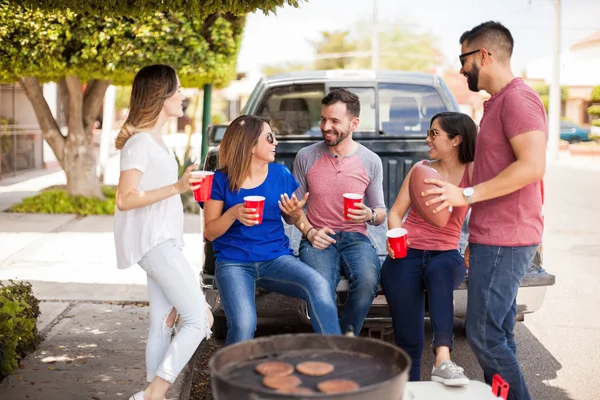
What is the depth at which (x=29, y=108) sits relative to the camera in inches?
824

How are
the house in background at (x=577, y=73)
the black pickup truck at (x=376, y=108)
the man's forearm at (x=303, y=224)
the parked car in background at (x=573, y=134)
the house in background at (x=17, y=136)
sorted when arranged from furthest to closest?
1. the parked car in background at (x=573, y=134)
2. the house in background at (x=577, y=73)
3. the house in background at (x=17, y=136)
4. the black pickup truck at (x=376, y=108)
5. the man's forearm at (x=303, y=224)

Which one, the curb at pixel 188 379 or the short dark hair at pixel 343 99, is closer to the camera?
the curb at pixel 188 379

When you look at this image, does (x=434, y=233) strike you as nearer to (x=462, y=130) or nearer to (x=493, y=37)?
(x=462, y=130)

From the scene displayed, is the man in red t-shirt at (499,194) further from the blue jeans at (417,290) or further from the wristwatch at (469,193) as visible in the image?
the blue jeans at (417,290)

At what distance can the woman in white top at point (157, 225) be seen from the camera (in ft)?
12.8

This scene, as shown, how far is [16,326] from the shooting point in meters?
4.99

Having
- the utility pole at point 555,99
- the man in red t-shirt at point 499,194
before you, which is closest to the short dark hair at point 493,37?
the man in red t-shirt at point 499,194

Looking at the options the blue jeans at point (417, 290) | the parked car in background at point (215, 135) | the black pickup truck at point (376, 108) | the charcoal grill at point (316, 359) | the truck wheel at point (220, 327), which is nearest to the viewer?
the charcoal grill at point (316, 359)

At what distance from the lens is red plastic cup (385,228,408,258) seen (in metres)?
4.12

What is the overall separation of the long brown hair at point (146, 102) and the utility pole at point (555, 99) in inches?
1063

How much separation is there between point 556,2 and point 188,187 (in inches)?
1229

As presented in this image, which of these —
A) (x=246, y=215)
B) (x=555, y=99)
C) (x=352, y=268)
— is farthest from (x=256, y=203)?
(x=555, y=99)

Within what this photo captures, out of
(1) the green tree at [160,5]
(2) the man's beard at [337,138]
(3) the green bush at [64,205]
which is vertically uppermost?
(1) the green tree at [160,5]

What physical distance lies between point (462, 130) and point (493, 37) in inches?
32.5
